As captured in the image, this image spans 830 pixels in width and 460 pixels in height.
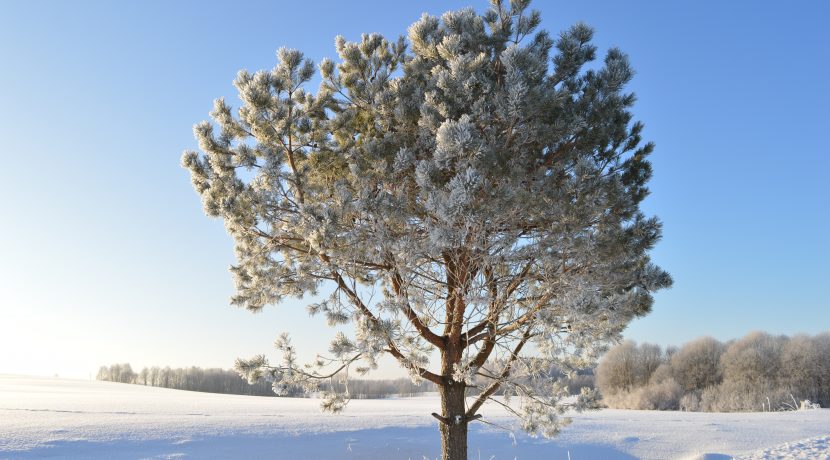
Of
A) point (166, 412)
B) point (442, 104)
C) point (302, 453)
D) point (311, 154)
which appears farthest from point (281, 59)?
point (166, 412)

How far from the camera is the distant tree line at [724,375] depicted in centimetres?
2627

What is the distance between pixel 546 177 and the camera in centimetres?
575

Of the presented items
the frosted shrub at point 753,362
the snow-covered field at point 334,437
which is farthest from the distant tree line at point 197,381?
the frosted shrub at point 753,362

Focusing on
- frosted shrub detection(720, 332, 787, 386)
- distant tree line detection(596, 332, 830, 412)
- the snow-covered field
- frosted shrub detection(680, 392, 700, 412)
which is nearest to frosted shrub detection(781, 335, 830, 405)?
distant tree line detection(596, 332, 830, 412)

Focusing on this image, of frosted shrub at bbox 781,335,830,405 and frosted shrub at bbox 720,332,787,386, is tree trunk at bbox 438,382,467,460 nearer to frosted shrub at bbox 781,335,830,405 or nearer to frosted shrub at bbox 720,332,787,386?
frosted shrub at bbox 720,332,787,386

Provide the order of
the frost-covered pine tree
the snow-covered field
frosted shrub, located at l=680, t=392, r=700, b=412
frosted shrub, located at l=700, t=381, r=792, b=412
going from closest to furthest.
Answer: the frost-covered pine tree, the snow-covered field, frosted shrub, located at l=700, t=381, r=792, b=412, frosted shrub, located at l=680, t=392, r=700, b=412

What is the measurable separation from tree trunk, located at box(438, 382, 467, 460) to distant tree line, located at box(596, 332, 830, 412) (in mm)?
22871

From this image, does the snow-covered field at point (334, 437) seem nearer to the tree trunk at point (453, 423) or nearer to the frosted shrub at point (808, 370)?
the tree trunk at point (453, 423)

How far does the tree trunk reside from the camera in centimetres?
652

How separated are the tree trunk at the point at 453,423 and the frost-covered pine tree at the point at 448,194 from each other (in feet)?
0.07

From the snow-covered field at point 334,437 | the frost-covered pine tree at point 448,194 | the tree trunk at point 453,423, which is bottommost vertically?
the snow-covered field at point 334,437

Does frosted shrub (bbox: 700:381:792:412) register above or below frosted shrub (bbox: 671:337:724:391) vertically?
below

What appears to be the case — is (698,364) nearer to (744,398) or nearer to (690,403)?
(744,398)

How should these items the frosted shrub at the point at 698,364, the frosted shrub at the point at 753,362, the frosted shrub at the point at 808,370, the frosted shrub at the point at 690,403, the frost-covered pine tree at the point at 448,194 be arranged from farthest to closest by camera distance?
the frosted shrub at the point at 698,364 < the frosted shrub at the point at 753,362 < the frosted shrub at the point at 808,370 < the frosted shrub at the point at 690,403 < the frost-covered pine tree at the point at 448,194
